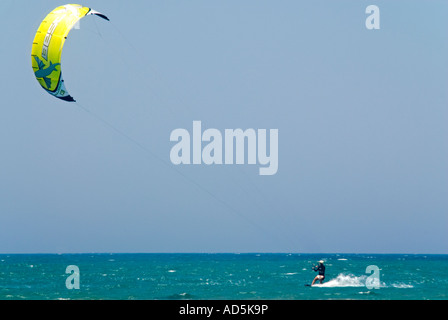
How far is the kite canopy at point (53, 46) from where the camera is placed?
20234 mm

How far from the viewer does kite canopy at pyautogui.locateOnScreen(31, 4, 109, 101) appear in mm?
20234

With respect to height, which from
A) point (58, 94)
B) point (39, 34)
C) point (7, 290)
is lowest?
point (7, 290)

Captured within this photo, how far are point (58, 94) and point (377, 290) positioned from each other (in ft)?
52.9

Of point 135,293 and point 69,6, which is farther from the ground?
point 69,6

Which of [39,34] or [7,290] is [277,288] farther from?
[39,34]

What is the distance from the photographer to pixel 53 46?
20.2m

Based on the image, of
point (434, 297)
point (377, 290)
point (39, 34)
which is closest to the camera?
point (39, 34)

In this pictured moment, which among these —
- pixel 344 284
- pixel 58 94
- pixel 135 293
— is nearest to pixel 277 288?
pixel 344 284

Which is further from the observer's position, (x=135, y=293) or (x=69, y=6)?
(x=135, y=293)

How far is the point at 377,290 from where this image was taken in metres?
29.6
